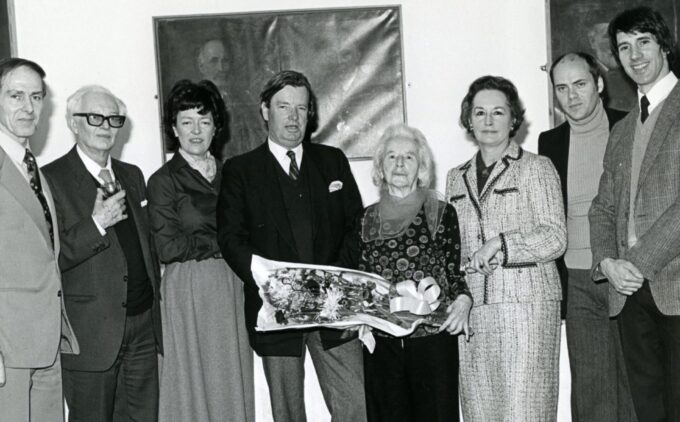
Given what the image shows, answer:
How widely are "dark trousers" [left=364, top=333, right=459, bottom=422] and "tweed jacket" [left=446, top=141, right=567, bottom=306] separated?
317 millimetres

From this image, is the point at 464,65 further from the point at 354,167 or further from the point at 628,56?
the point at 628,56

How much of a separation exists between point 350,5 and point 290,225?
6.36 feet

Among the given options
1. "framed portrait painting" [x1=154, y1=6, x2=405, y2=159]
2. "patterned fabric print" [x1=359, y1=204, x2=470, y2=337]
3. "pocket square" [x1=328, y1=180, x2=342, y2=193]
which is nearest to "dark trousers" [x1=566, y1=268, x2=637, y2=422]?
"patterned fabric print" [x1=359, y1=204, x2=470, y2=337]

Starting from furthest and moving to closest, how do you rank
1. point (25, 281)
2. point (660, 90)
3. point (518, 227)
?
point (518, 227) → point (660, 90) → point (25, 281)

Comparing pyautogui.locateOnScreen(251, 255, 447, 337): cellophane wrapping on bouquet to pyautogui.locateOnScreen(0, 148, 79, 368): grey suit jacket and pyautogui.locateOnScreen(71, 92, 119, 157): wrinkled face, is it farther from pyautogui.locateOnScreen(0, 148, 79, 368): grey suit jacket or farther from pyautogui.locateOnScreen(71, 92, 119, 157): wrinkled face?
pyautogui.locateOnScreen(71, 92, 119, 157): wrinkled face

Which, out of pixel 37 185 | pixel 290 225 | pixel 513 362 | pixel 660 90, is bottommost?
pixel 513 362

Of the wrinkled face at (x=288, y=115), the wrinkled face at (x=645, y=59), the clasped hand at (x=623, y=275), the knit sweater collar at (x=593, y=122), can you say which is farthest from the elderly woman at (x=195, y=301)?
the wrinkled face at (x=645, y=59)

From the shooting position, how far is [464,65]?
15.6 feet

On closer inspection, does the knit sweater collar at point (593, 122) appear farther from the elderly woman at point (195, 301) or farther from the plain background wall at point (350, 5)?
the elderly woman at point (195, 301)

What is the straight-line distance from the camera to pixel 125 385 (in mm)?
3438

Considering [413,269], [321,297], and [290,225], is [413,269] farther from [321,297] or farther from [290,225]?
[290,225]

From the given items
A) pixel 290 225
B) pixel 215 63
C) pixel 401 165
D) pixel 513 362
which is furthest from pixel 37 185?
pixel 513 362

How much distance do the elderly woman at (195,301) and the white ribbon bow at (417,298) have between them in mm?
892

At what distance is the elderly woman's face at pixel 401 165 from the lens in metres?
3.29
